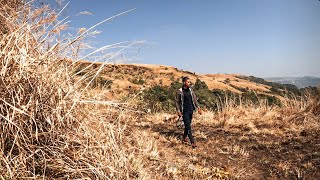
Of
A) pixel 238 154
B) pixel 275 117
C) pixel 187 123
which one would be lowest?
pixel 238 154

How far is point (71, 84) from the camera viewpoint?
3588mm

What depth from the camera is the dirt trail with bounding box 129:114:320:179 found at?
5426 millimetres

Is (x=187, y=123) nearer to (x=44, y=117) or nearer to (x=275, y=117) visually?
(x=275, y=117)

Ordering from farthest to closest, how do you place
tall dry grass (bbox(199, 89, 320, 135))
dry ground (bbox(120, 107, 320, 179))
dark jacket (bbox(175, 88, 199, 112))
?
tall dry grass (bbox(199, 89, 320, 135)), dark jacket (bbox(175, 88, 199, 112)), dry ground (bbox(120, 107, 320, 179))

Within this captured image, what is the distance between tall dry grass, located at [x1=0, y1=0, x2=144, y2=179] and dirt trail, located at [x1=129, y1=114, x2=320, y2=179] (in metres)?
1.66

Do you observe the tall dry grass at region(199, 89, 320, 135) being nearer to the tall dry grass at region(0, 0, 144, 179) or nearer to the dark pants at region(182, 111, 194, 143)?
the dark pants at region(182, 111, 194, 143)

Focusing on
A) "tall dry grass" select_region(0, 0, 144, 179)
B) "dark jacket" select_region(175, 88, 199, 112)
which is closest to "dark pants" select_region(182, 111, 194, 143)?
"dark jacket" select_region(175, 88, 199, 112)

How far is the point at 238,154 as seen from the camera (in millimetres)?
6887

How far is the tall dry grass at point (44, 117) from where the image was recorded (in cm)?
295

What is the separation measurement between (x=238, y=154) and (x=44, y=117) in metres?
4.77

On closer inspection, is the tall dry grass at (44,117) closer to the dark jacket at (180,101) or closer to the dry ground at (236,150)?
the dry ground at (236,150)

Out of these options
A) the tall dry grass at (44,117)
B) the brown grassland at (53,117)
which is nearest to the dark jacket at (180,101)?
the brown grassland at (53,117)

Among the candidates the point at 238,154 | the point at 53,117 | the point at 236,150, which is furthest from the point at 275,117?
the point at 53,117

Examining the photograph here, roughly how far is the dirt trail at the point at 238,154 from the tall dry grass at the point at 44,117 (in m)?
1.66
